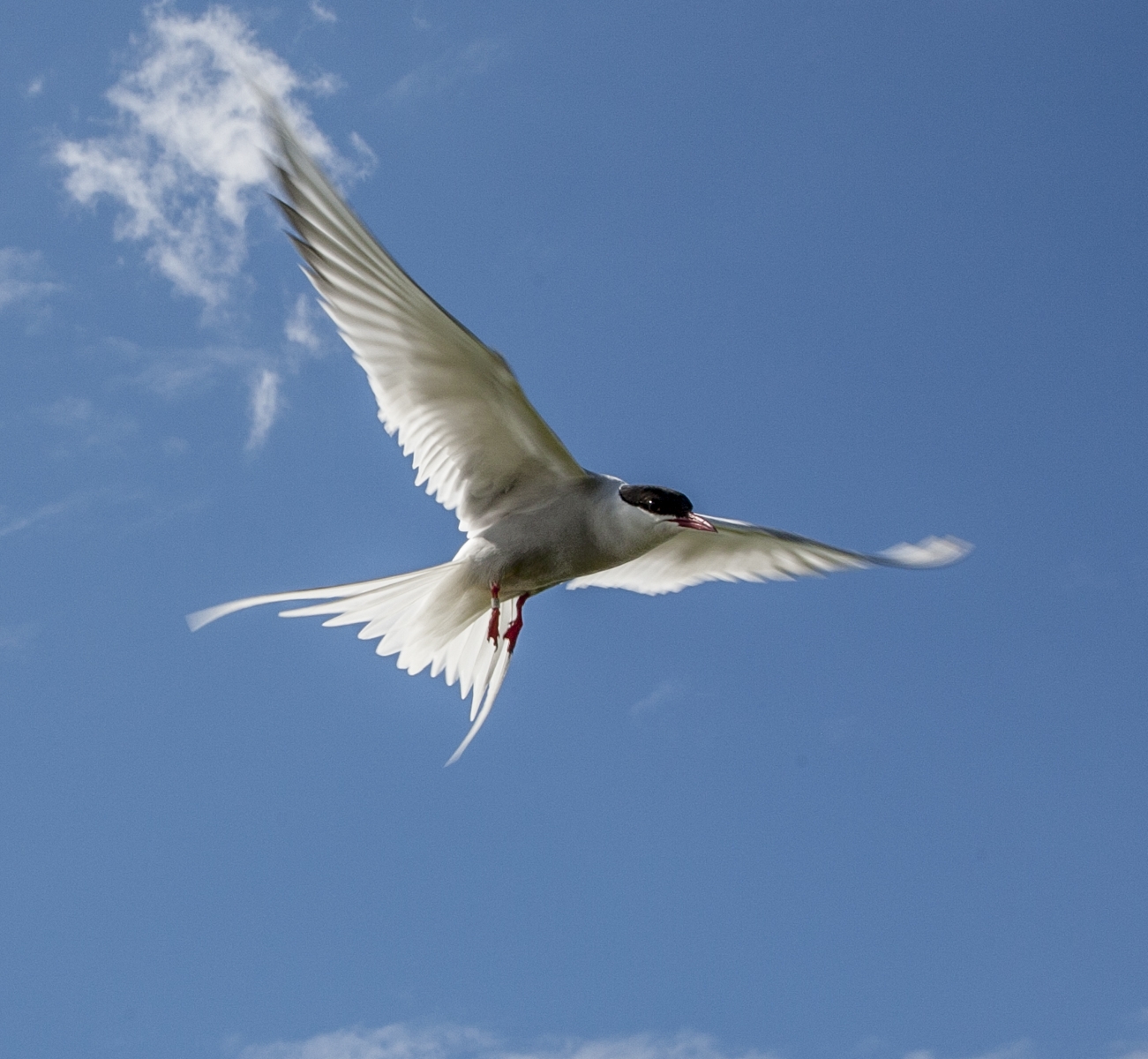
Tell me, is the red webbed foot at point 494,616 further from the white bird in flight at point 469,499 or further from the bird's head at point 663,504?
the bird's head at point 663,504

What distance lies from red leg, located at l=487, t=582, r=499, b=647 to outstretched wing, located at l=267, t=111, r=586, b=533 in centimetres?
38

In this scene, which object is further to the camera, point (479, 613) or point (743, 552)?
point (743, 552)

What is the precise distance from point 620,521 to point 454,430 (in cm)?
98

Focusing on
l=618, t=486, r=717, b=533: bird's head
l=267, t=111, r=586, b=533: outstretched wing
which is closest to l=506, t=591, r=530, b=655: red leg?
l=267, t=111, r=586, b=533: outstretched wing

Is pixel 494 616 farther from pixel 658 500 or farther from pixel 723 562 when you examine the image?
pixel 723 562

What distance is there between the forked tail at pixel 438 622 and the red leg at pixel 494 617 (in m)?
0.05

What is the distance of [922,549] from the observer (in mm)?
7371

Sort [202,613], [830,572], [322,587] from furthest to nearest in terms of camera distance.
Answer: [830,572]
[322,587]
[202,613]

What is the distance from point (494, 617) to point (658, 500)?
3.34 ft

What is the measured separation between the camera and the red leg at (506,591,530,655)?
6.60 m

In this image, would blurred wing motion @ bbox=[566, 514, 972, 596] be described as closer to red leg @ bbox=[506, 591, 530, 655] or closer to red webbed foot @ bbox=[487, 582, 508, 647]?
red leg @ bbox=[506, 591, 530, 655]

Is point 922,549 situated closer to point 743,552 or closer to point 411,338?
point 743,552

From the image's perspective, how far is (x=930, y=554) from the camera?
731 centimetres

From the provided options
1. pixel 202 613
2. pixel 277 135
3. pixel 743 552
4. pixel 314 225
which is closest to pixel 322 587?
pixel 202 613
